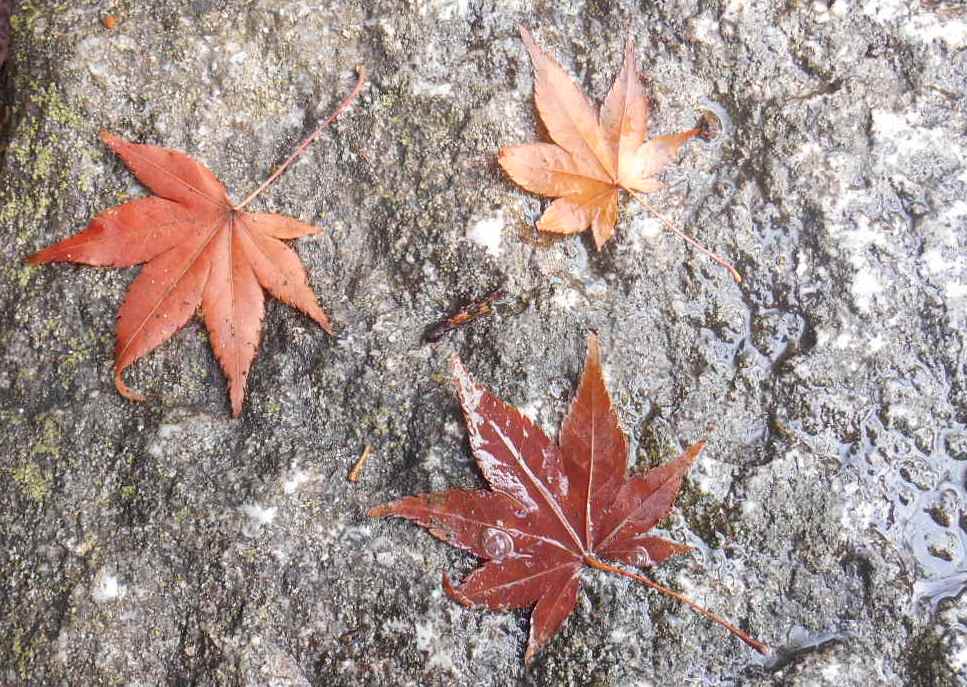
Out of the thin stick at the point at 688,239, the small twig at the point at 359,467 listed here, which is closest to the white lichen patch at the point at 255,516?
the small twig at the point at 359,467

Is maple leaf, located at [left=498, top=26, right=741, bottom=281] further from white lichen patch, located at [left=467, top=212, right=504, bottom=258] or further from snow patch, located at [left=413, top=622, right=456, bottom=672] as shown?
snow patch, located at [left=413, top=622, right=456, bottom=672]

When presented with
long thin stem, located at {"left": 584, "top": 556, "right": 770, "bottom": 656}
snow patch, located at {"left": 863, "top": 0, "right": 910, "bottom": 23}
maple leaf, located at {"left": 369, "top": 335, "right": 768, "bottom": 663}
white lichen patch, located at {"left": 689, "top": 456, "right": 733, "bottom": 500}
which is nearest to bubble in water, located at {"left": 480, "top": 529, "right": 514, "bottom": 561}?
maple leaf, located at {"left": 369, "top": 335, "right": 768, "bottom": 663}

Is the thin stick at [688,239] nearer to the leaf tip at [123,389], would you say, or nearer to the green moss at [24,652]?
the leaf tip at [123,389]

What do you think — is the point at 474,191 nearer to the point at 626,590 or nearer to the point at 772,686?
the point at 626,590

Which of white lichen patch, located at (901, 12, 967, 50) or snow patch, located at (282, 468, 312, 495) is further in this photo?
white lichen patch, located at (901, 12, 967, 50)

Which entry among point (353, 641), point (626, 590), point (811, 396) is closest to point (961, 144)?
point (811, 396)

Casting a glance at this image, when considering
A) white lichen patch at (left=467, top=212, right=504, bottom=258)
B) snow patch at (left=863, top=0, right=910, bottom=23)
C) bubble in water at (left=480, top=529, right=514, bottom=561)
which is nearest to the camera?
bubble in water at (left=480, top=529, right=514, bottom=561)
